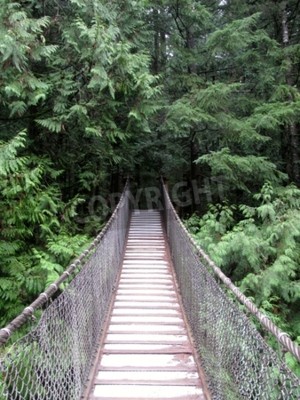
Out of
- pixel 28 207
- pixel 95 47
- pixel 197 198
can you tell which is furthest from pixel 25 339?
pixel 197 198

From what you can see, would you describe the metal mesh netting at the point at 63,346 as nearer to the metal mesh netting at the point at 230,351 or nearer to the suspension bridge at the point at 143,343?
the suspension bridge at the point at 143,343

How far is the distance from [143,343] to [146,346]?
0.05 m

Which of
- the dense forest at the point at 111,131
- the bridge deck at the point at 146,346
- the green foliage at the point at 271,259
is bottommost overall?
the bridge deck at the point at 146,346

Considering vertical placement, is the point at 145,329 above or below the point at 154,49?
below

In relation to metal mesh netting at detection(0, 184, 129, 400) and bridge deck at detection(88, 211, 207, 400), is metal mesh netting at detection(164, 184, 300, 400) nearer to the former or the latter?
bridge deck at detection(88, 211, 207, 400)

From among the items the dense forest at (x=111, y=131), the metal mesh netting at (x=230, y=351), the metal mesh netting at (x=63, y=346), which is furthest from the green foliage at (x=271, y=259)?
the metal mesh netting at (x=63, y=346)

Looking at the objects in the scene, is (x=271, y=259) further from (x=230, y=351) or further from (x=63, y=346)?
(x=63, y=346)

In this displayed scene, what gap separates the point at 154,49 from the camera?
1112cm

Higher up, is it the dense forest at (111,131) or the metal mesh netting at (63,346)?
the dense forest at (111,131)

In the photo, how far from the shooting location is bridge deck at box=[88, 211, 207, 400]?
2600 millimetres

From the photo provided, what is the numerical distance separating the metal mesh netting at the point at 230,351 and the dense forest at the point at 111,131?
4.56ft

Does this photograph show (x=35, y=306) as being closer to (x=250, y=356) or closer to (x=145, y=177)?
(x=250, y=356)

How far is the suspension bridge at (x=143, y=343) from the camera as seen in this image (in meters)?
1.67

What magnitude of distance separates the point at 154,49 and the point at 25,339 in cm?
1088
